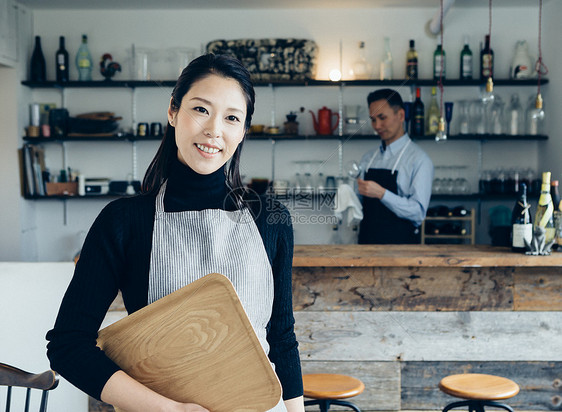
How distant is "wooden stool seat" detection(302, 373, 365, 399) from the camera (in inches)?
72.7

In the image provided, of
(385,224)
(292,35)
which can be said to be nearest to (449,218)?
(385,224)

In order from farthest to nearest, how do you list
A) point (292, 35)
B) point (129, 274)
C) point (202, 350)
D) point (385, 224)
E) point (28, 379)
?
point (292, 35) → point (385, 224) → point (28, 379) → point (129, 274) → point (202, 350)

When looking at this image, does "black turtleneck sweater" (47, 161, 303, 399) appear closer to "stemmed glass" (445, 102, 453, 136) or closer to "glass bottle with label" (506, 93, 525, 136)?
"stemmed glass" (445, 102, 453, 136)

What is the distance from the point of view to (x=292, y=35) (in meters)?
4.54

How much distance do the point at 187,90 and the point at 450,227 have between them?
142 inches

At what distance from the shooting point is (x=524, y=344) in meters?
2.33

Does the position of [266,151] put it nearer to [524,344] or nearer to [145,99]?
[145,99]

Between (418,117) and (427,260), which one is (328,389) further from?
(418,117)

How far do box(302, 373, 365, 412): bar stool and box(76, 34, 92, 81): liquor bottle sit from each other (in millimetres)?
3376

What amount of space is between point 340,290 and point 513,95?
2.84 m

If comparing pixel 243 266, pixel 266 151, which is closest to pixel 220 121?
pixel 243 266

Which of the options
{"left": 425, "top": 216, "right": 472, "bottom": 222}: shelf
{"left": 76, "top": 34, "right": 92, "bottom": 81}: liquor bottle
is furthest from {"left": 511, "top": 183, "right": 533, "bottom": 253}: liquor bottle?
{"left": 76, "top": 34, "right": 92, "bottom": 81}: liquor bottle

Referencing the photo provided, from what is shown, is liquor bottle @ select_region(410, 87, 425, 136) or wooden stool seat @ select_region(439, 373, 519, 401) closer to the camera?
wooden stool seat @ select_region(439, 373, 519, 401)

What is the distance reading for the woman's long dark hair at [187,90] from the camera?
0.98m
